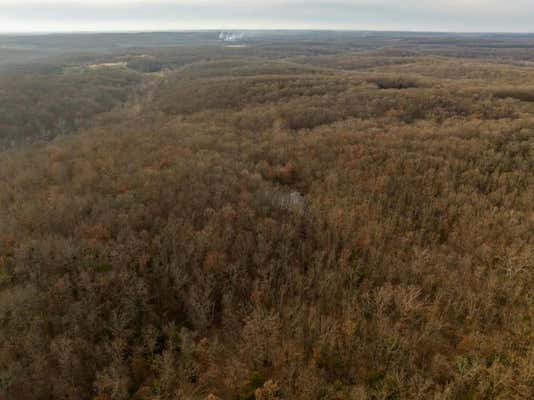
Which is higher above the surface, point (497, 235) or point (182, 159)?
point (182, 159)

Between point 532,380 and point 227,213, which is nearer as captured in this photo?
point 532,380

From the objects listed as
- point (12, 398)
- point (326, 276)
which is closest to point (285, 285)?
point (326, 276)

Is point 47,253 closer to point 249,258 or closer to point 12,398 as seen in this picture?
point 12,398

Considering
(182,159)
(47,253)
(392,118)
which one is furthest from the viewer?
(392,118)

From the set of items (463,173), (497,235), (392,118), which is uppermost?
(392,118)

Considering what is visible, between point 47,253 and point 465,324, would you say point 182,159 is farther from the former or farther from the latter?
point 465,324

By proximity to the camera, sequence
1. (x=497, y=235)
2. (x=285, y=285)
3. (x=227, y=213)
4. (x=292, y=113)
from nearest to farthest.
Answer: (x=285, y=285) < (x=497, y=235) < (x=227, y=213) < (x=292, y=113)
